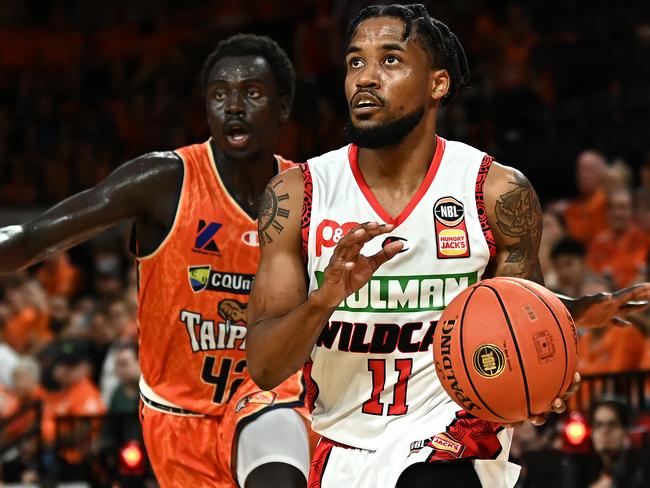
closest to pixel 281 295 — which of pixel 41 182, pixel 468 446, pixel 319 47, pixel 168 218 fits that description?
pixel 468 446

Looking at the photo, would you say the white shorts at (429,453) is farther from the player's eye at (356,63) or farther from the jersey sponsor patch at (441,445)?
the player's eye at (356,63)

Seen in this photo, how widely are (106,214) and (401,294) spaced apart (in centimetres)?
146

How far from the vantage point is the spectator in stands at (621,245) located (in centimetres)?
882

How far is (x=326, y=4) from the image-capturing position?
14.1 metres

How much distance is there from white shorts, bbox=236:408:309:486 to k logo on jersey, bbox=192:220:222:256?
67 centimetres

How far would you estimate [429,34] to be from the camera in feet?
12.6

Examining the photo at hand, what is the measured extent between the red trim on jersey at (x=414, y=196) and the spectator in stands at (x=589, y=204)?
19.9ft

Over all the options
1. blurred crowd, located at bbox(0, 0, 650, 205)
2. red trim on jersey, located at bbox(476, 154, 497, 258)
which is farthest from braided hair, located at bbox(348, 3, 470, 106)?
blurred crowd, located at bbox(0, 0, 650, 205)

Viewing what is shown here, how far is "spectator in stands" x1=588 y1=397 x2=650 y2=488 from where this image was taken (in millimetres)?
6410

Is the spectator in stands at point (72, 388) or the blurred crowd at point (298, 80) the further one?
the blurred crowd at point (298, 80)

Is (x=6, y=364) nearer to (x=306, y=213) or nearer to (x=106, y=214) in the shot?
(x=106, y=214)

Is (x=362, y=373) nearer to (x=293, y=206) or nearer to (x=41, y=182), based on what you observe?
(x=293, y=206)

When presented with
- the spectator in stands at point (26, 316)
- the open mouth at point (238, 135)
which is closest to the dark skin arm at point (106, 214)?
the open mouth at point (238, 135)

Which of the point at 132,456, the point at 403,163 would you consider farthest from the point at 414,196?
the point at 132,456
